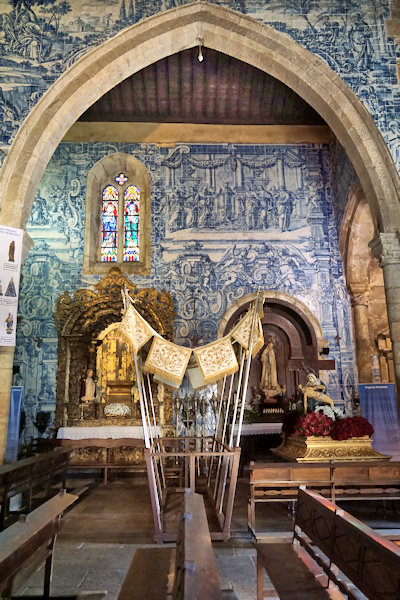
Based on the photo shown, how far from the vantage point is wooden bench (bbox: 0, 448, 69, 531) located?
5.14 meters

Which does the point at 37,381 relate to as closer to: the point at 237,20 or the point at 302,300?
the point at 302,300

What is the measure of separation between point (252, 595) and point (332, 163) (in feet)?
35.6

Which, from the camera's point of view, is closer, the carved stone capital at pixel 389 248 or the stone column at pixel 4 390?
the stone column at pixel 4 390

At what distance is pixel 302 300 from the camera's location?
11359 mm

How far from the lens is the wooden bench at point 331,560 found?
221cm

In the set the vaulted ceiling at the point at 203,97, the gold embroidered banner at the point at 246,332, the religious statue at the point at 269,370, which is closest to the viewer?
the gold embroidered banner at the point at 246,332

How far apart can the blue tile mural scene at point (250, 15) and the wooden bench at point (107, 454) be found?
647cm

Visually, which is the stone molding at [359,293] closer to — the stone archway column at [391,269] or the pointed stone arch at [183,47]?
the pointed stone arch at [183,47]

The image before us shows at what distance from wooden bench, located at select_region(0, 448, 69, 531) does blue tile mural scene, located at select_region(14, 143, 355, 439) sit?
373 centimetres

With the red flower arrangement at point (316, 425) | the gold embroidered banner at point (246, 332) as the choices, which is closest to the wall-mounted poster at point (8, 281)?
the gold embroidered banner at point (246, 332)

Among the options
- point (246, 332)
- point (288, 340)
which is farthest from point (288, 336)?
point (246, 332)

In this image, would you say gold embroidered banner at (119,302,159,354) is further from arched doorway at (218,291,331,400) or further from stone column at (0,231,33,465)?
arched doorway at (218,291,331,400)

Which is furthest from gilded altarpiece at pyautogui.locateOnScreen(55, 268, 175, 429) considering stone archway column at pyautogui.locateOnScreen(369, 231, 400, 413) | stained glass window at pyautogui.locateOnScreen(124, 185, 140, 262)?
stone archway column at pyautogui.locateOnScreen(369, 231, 400, 413)

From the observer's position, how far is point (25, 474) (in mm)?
5734
